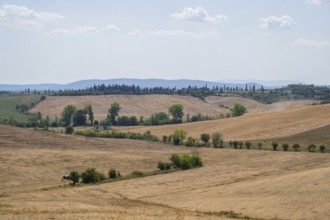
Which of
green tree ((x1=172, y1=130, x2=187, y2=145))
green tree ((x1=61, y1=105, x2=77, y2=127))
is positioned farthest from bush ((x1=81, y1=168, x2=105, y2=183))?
green tree ((x1=61, y1=105, x2=77, y2=127))

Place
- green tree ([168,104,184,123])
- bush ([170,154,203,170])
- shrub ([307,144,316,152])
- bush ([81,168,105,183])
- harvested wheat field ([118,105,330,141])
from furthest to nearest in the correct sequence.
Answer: green tree ([168,104,184,123]), harvested wheat field ([118,105,330,141]), shrub ([307,144,316,152]), bush ([170,154,203,170]), bush ([81,168,105,183])

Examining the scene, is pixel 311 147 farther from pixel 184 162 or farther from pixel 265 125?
pixel 265 125

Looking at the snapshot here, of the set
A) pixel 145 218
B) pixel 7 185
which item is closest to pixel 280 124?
pixel 7 185

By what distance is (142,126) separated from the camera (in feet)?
551

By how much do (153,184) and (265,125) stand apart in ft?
241

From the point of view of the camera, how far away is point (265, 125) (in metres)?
132

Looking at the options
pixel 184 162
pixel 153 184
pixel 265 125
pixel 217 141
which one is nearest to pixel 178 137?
pixel 217 141

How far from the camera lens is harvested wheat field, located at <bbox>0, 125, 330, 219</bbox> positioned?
41438 mm

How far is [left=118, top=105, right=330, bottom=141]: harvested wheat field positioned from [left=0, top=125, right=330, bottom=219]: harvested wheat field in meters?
21.6

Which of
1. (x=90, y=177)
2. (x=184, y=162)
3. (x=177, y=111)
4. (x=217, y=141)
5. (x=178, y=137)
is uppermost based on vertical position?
(x=177, y=111)

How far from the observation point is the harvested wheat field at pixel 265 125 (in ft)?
400

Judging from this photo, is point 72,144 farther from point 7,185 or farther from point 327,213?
point 327,213

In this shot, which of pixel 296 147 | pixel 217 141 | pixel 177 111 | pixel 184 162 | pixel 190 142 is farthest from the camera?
pixel 177 111

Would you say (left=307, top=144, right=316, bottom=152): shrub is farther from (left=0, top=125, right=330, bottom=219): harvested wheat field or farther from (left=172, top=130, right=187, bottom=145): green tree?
(left=172, top=130, right=187, bottom=145): green tree
